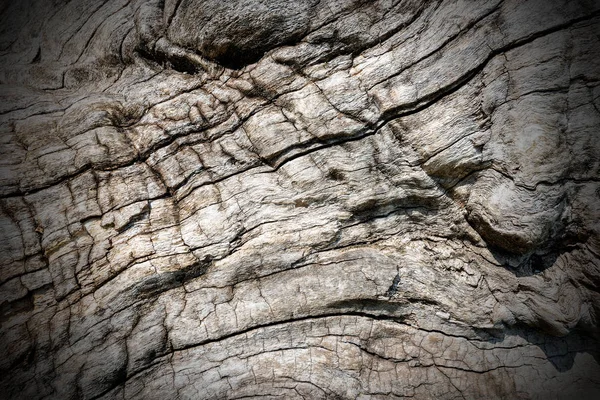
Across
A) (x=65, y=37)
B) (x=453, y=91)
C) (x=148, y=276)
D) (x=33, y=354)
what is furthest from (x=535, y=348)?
(x=65, y=37)

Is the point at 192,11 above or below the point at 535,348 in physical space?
above

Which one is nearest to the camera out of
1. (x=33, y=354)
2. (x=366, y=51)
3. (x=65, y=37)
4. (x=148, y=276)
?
(x=33, y=354)

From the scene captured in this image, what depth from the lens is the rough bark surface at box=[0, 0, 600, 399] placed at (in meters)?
2.15

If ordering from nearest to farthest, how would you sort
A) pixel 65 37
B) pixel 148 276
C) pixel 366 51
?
pixel 148 276, pixel 366 51, pixel 65 37

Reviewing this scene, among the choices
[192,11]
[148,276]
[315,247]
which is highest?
[192,11]

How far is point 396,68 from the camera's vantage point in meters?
2.44

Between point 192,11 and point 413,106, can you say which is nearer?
point 413,106

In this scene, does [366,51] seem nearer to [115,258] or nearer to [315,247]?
[315,247]

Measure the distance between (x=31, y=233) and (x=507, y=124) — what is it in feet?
10.5

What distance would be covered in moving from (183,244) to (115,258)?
45 cm

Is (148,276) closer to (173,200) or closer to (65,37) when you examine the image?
(173,200)

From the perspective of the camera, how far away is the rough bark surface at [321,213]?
2.15 m

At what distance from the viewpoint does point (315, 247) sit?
2426 mm

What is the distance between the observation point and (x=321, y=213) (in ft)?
8.14
